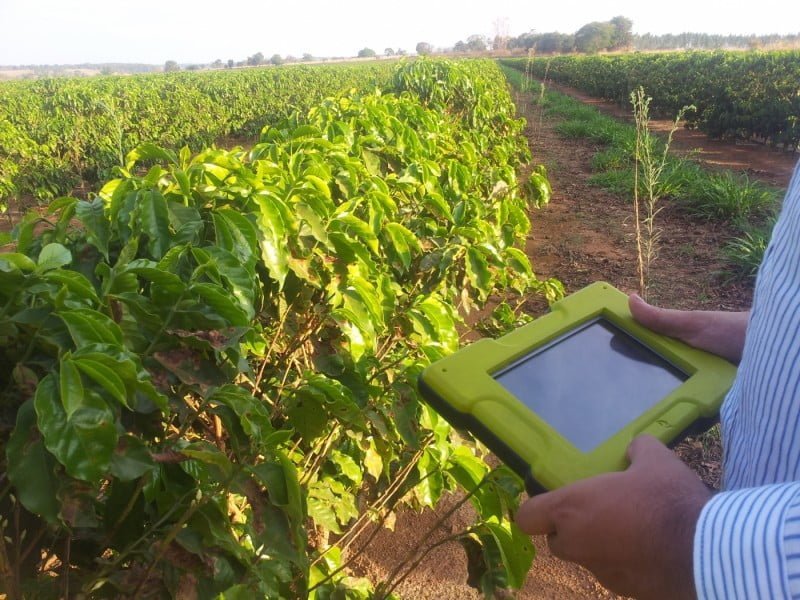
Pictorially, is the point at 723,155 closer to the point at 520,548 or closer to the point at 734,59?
the point at 734,59

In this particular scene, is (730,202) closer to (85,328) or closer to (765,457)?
(765,457)

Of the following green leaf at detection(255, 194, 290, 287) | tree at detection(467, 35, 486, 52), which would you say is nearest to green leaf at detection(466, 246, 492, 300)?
green leaf at detection(255, 194, 290, 287)

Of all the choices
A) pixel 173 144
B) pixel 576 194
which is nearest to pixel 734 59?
pixel 576 194

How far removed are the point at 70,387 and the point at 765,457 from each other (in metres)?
1.00

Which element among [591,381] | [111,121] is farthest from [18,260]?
[111,121]

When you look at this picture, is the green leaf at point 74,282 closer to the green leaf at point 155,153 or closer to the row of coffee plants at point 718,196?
the green leaf at point 155,153

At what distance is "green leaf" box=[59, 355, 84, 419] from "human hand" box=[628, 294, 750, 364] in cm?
100

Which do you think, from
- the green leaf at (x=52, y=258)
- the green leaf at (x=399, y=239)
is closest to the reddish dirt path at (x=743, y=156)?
the green leaf at (x=399, y=239)

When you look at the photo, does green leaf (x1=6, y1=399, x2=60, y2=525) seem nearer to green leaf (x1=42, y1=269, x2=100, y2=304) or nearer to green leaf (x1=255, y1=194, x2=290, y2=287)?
green leaf (x1=42, y1=269, x2=100, y2=304)

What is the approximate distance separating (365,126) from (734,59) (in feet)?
53.9

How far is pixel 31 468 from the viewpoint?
2.45 feet

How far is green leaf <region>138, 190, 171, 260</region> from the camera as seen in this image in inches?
46.0

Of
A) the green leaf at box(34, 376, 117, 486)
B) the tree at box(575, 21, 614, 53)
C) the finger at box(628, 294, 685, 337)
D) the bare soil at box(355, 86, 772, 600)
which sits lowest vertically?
the bare soil at box(355, 86, 772, 600)

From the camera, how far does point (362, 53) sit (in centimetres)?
10131
